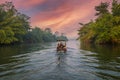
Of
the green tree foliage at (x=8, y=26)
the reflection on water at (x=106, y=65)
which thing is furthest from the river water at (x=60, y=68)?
the green tree foliage at (x=8, y=26)

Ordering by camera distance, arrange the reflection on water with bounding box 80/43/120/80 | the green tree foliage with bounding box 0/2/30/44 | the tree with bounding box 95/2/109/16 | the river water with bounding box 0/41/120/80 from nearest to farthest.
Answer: the river water with bounding box 0/41/120/80, the reflection on water with bounding box 80/43/120/80, the green tree foliage with bounding box 0/2/30/44, the tree with bounding box 95/2/109/16

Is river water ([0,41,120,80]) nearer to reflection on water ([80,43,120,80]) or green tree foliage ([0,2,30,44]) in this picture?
reflection on water ([80,43,120,80])

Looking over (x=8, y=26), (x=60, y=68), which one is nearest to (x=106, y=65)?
(x=60, y=68)

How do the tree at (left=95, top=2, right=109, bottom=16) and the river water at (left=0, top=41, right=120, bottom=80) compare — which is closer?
the river water at (left=0, top=41, right=120, bottom=80)

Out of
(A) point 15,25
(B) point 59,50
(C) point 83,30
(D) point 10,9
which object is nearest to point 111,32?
(B) point 59,50

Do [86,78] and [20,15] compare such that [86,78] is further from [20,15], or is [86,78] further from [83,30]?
[83,30]

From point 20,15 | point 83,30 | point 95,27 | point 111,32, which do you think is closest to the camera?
point 111,32

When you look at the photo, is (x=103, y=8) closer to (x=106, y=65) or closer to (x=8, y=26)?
(x=8, y=26)

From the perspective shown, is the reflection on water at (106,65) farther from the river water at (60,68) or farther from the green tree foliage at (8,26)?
the green tree foliage at (8,26)

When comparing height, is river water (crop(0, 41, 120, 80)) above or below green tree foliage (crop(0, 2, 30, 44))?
below

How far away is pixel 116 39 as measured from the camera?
70938 millimetres

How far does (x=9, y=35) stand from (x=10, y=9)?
27759mm

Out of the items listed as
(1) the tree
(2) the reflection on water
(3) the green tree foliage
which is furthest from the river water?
(1) the tree

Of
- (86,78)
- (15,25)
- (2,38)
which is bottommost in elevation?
(86,78)
